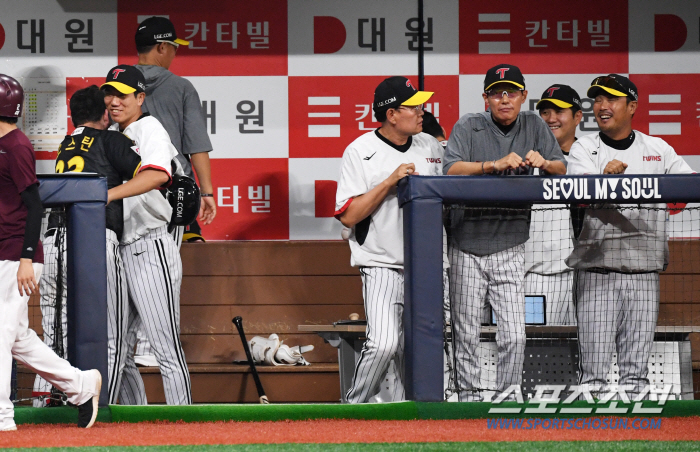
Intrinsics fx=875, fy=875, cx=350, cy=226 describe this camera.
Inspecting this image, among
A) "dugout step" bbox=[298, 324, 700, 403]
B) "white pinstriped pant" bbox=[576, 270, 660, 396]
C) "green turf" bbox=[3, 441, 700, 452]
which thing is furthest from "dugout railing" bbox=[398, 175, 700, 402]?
"green turf" bbox=[3, 441, 700, 452]

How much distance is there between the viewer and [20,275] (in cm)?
306

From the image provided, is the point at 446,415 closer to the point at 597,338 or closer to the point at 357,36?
the point at 597,338

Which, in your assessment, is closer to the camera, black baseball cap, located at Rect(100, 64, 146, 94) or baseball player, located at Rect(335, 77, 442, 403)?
baseball player, located at Rect(335, 77, 442, 403)

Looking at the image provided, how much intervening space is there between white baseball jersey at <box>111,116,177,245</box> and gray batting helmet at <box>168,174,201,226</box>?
7 centimetres

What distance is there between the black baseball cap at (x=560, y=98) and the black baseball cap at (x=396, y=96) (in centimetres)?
109

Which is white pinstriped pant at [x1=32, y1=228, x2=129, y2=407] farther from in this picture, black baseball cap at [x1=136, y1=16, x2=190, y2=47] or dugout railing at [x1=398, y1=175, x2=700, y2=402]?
black baseball cap at [x1=136, y1=16, x2=190, y2=47]

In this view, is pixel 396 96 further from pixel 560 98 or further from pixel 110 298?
pixel 110 298

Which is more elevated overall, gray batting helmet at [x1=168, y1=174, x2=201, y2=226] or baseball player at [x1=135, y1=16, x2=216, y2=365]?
baseball player at [x1=135, y1=16, x2=216, y2=365]

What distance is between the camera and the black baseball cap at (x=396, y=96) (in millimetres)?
3816

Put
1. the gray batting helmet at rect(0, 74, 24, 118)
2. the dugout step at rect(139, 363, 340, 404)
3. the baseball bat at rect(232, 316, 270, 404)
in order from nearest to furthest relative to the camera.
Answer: the gray batting helmet at rect(0, 74, 24, 118) < the baseball bat at rect(232, 316, 270, 404) < the dugout step at rect(139, 363, 340, 404)

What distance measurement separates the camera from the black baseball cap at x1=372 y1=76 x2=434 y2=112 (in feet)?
12.5

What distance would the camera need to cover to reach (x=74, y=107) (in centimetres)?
383

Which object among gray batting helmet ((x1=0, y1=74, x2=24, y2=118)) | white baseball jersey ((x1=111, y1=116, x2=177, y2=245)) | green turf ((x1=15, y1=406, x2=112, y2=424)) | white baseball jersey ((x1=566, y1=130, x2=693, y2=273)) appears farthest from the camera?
white baseball jersey ((x1=566, y1=130, x2=693, y2=273))

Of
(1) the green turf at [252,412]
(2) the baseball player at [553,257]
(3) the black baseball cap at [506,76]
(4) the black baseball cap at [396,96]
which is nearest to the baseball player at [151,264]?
(1) the green turf at [252,412]
